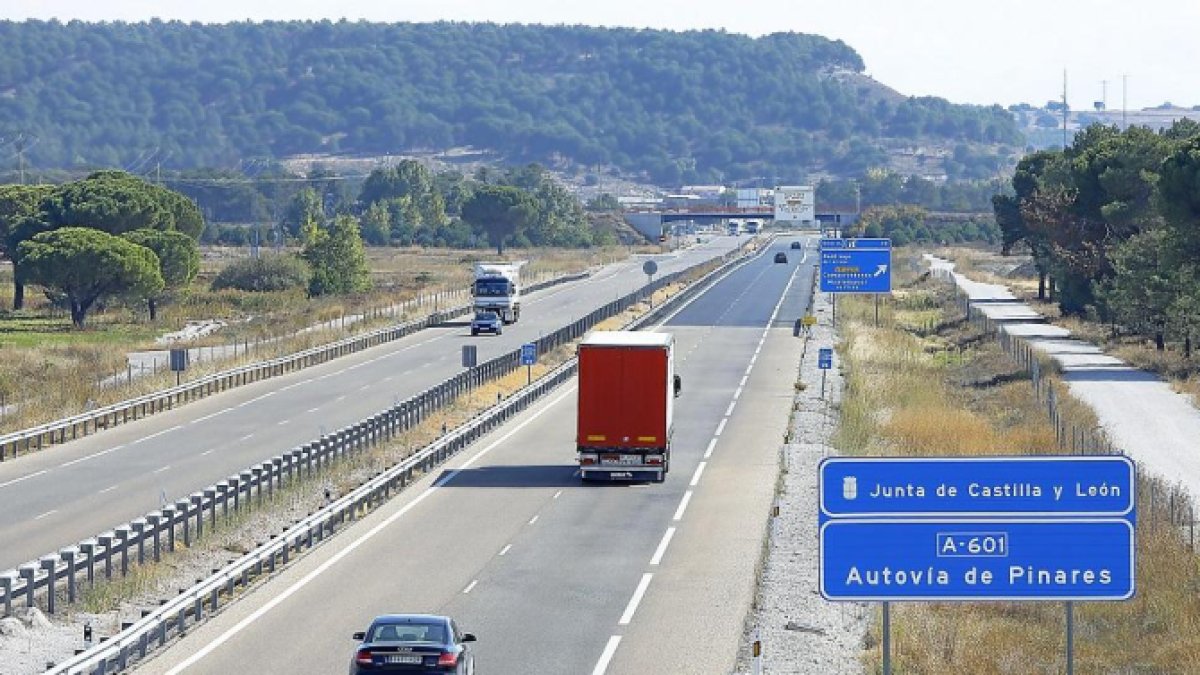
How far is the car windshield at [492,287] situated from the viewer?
9994 centimetres

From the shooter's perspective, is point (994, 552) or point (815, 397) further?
point (815, 397)

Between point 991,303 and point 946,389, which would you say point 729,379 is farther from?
point 991,303

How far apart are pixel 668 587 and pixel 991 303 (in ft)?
316

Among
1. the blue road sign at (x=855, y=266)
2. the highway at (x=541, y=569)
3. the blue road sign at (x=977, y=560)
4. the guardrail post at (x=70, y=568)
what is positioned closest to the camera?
the blue road sign at (x=977, y=560)

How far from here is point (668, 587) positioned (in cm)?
3247

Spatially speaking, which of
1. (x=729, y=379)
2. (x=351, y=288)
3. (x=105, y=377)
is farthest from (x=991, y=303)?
(x=105, y=377)

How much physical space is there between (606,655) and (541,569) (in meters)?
7.38

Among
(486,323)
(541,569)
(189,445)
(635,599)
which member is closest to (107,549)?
(541,569)

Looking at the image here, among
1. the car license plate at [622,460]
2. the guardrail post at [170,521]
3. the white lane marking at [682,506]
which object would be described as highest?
the guardrail post at [170,521]

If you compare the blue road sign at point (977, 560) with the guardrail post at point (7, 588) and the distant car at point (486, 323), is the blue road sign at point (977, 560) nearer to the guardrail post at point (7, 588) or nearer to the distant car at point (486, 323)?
the guardrail post at point (7, 588)

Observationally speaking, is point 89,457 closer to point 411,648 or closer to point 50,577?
point 50,577

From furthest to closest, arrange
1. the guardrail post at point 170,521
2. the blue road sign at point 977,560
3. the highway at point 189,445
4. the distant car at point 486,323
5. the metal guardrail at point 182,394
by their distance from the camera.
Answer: the distant car at point 486,323 → the metal guardrail at point 182,394 → the highway at point 189,445 → the guardrail post at point 170,521 → the blue road sign at point 977,560

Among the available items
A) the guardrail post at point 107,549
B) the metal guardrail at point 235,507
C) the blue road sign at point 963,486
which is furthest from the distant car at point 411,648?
the guardrail post at point 107,549

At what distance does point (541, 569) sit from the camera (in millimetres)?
34312
